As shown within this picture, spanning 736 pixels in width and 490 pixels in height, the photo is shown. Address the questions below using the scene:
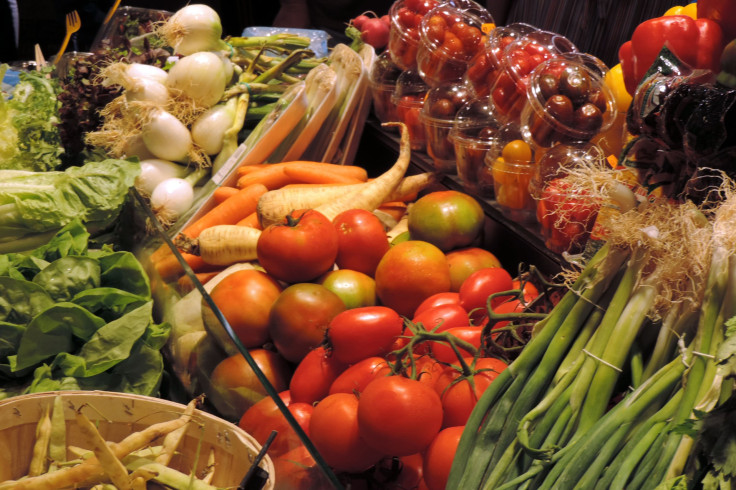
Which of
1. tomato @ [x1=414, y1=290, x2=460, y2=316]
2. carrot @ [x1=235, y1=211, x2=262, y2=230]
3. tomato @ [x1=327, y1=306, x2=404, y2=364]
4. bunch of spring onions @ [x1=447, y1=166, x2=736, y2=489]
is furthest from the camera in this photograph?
carrot @ [x1=235, y1=211, x2=262, y2=230]

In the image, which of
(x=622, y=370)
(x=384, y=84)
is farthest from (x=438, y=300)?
(x=384, y=84)

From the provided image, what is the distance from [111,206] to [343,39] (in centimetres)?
270

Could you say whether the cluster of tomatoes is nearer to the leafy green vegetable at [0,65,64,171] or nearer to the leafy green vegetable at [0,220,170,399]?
the leafy green vegetable at [0,220,170,399]

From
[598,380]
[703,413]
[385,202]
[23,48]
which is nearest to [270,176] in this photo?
[385,202]

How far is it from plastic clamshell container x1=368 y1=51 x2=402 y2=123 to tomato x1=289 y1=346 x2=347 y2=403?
1.48m

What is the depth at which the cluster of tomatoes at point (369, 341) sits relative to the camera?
106cm

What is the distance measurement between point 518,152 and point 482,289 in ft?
1.45

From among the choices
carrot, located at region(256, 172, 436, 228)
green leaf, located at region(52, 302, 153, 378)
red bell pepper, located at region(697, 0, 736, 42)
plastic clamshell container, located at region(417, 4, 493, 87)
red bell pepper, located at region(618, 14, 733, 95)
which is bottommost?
green leaf, located at region(52, 302, 153, 378)

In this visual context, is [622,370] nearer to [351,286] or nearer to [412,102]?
[351,286]

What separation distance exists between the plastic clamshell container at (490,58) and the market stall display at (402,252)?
10mm

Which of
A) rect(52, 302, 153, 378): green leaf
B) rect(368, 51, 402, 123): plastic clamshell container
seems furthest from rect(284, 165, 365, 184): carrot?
rect(52, 302, 153, 378): green leaf

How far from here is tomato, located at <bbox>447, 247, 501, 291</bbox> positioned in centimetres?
177

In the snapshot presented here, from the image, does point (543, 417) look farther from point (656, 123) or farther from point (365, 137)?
point (365, 137)

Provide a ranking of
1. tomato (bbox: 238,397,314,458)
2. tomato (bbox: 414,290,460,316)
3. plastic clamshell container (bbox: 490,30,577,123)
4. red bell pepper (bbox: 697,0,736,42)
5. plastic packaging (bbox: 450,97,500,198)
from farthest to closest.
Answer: plastic packaging (bbox: 450,97,500,198), plastic clamshell container (bbox: 490,30,577,123), tomato (bbox: 414,290,460,316), red bell pepper (bbox: 697,0,736,42), tomato (bbox: 238,397,314,458)
